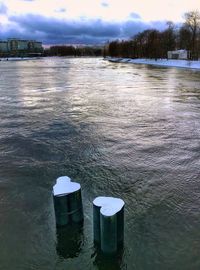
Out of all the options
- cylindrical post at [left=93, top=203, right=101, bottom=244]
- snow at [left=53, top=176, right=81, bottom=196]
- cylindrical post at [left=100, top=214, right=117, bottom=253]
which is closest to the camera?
cylindrical post at [left=100, top=214, right=117, bottom=253]

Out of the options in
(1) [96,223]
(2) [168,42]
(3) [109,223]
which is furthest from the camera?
(2) [168,42]

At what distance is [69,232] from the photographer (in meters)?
4.98

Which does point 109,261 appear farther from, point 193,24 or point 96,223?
point 193,24

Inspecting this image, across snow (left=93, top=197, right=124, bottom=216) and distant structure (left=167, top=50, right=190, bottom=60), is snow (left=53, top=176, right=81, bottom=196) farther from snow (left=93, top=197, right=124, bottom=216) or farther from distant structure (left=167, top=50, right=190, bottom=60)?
distant structure (left=167, top=50, right=190, bottom=60)

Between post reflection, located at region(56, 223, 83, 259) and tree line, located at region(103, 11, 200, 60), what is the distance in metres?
75.1

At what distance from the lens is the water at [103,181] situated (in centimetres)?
455

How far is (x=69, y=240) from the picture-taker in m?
4.82

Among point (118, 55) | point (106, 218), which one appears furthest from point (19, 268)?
point (118, 55)

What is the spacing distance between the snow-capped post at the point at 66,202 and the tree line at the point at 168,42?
Answer: 2953 inches

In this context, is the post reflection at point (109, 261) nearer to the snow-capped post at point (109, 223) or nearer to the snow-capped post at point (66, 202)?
the snow-capped post at point (109, 223)

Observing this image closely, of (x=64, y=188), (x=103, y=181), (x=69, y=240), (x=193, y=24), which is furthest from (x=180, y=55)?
(x=69, y=240)

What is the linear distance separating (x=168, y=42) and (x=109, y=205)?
97.3 m

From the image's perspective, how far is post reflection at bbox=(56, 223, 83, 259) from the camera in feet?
15.0

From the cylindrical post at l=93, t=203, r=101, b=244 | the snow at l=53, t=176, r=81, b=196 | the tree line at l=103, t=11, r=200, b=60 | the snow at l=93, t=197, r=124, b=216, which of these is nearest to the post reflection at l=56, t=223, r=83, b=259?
the cylindrical post at l=93, t=203, r=101, b=244
